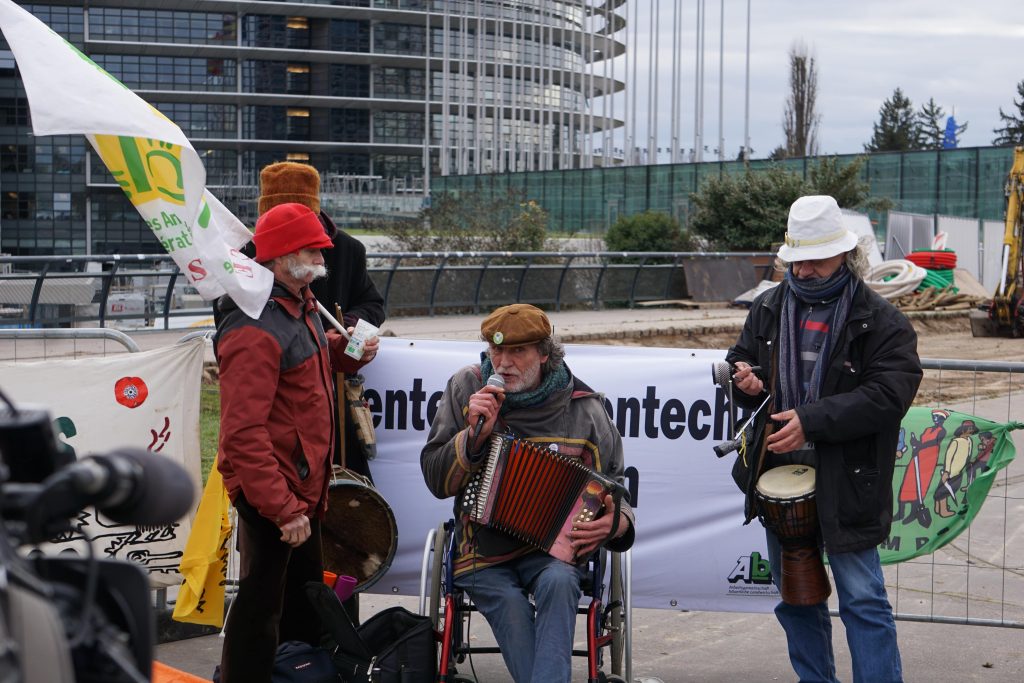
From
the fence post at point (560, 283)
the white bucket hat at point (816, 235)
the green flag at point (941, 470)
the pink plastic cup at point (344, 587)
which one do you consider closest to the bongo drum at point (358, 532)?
the pink plastic cup at point (344, 587)

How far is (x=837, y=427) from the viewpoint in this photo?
4.50m

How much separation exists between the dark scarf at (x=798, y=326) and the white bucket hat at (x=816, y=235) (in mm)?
95

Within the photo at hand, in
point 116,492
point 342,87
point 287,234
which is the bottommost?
point 116,492

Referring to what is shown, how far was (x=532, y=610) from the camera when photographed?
4.70m

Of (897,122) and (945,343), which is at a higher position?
(897,122)

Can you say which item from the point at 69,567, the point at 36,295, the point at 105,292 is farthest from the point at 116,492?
the point at 105,292

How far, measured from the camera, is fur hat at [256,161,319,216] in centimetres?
538

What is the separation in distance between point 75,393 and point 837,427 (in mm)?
3372

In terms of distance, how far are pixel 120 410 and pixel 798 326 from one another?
3054mm

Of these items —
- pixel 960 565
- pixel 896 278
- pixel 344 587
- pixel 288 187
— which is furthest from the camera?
pixel 896 278

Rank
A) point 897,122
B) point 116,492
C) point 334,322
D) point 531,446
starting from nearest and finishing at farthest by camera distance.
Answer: point 116,492
point 531,446
point 334,322
point 897,122

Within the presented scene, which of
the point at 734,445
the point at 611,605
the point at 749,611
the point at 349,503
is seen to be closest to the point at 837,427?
the point at 734,445

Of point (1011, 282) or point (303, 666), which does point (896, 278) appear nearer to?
point (1011, 282)

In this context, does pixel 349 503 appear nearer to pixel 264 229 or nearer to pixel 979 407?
pixel 264 229
